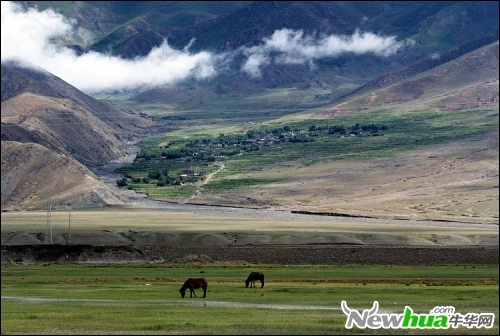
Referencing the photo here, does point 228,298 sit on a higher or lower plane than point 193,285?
lower

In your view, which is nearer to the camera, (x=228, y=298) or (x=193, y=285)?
(x=228, y=298)

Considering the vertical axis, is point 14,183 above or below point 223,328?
above

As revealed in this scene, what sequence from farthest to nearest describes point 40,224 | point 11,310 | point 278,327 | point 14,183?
point 14,183 → point 40,224 → point 11,310 → point 278,327

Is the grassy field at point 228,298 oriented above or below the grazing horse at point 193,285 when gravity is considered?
below

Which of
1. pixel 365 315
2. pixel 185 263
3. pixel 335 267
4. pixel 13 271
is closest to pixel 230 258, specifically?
pixel 185 263

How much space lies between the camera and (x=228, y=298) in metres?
64.2

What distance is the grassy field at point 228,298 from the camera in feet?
151

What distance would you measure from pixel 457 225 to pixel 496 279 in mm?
98329

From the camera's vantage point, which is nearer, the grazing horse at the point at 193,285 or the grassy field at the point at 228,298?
the grassy field at the point at 228,298

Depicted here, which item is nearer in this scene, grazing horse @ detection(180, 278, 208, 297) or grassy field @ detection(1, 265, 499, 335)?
grassy field @ detection(1, 265, 499, 335)

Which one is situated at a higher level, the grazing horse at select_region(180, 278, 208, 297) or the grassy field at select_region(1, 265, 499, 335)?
the grazing horse at select_region(180, 278, 208, 297)

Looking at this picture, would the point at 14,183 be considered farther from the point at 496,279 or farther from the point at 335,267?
the point at 496,279

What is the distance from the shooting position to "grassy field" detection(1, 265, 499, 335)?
46094mm

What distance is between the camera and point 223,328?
4494cm
